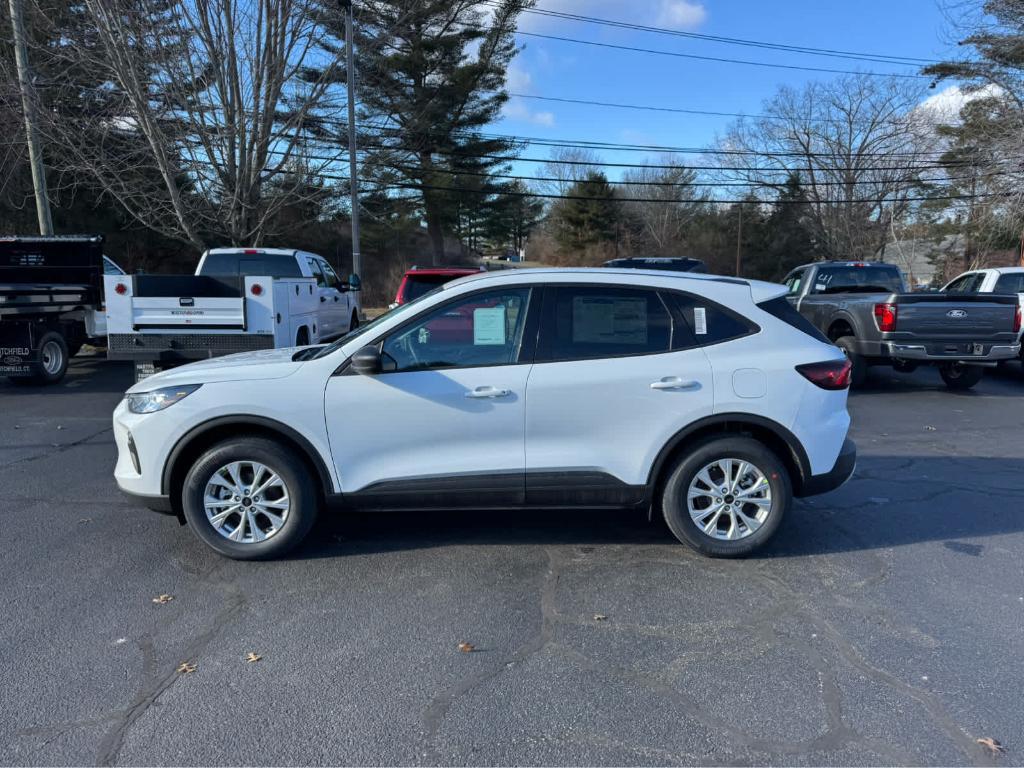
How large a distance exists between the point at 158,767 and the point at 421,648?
1.20 m

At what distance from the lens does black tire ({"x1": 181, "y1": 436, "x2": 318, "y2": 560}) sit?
14.4 feet

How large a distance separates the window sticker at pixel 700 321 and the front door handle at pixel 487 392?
1.23 metres

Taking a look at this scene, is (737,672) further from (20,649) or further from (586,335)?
(20,649)

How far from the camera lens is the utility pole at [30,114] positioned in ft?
49.8

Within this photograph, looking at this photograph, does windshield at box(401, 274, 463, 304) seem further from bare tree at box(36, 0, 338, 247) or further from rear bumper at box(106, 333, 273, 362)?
bare tree at box(36, 0, 338, 247)

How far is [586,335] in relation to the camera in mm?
4504

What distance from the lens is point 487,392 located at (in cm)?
435

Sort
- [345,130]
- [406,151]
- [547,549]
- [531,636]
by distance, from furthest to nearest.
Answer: [406,151], [345,130], [547,549], [531,636]

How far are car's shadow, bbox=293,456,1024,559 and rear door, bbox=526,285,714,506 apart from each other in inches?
25.6

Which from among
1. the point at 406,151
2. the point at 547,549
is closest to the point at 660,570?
the point at 547,549

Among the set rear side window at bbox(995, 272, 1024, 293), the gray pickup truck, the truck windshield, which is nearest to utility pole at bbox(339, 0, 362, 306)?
the truck windshield

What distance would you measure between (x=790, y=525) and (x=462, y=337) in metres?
2.73

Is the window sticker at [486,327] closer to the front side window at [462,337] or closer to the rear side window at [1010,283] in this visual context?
the front side window at [462,337]

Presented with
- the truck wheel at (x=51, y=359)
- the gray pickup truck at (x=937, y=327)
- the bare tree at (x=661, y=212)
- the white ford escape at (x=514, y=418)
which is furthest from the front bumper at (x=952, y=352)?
the bare tree at (x=661, y=212)
